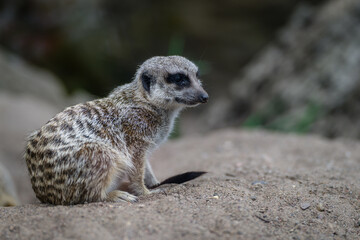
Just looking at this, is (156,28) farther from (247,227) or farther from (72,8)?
(247,227)

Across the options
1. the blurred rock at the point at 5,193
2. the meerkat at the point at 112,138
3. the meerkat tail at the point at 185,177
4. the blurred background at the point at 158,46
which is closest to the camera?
the meerkat at the point at 112,138

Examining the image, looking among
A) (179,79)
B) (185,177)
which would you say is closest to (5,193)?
(185,177)

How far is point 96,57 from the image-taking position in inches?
400

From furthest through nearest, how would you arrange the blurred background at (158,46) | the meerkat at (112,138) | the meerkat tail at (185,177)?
the blurred background at (158,46) < the meerkat tail at (185,177) < the meerkat at (112,138)

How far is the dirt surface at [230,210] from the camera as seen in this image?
2236 millimetres

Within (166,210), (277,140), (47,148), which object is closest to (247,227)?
(166,210)

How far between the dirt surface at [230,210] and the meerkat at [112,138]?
178 mm

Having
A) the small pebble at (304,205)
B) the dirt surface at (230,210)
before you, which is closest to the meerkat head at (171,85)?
the dirt surface at (230,210)

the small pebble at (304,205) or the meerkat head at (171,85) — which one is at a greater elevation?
the meerkat head at (171,85)

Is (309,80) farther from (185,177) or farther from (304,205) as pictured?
(185,177)

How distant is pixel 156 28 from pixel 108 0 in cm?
145

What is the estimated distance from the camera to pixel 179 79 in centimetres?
336

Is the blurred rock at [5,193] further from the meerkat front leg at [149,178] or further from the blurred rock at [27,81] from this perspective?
the blurred rock at [27,81]

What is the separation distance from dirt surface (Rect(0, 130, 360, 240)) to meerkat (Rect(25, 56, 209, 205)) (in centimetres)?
18
